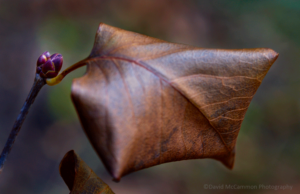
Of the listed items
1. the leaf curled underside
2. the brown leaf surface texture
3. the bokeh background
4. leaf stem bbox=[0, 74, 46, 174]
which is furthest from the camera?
the bokeh background

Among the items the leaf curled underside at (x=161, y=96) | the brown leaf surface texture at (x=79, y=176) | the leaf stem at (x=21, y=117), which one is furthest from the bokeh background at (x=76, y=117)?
the leaf curled underside at (x=161, y=96)

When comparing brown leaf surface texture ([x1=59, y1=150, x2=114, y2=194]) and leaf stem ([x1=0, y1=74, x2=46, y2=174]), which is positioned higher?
leaf stem ([x1=0, y1=74, x2=46, y2=174])

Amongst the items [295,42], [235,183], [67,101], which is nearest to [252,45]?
[295,42]

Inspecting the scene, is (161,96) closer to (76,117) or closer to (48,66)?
(48,66)

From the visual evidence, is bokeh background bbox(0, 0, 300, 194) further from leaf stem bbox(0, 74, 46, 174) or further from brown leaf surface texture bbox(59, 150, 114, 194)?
leaf stem bbox(0, 74, 46, 174)

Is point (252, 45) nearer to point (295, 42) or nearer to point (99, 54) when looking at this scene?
point (295, 42)

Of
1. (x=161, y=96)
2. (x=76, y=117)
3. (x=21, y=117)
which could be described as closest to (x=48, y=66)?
(x=21, y=117)

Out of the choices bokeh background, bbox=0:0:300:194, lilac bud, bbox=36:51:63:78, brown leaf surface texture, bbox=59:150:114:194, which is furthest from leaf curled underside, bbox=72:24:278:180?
bokeh background, bbox=0:0:300:194
